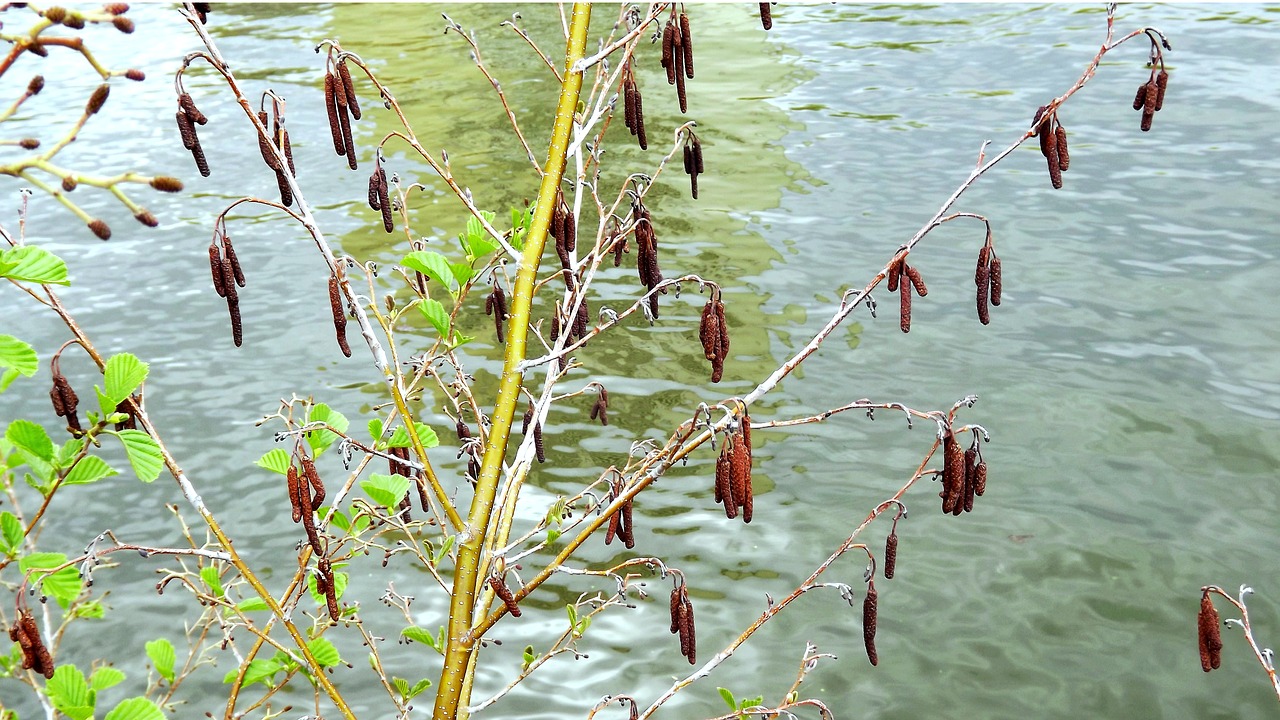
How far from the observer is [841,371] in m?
7.20

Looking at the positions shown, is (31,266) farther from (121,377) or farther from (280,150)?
(280,150)

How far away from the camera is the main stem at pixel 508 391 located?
208 cm

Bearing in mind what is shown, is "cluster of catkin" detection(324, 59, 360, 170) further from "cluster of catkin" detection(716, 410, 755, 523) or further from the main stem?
"cluster of catkin" detection(716, 410, 755, 523)

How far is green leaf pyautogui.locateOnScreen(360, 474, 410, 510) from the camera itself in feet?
7.95

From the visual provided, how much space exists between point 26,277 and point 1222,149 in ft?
33.0

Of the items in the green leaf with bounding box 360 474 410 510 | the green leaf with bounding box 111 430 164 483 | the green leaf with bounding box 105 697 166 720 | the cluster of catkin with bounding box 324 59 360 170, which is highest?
the cluster of catkin with bounding box 324 59 360 170

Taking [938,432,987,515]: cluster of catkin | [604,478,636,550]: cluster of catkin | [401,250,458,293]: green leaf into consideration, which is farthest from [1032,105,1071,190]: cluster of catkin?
[401,250,458,293]: green leaf

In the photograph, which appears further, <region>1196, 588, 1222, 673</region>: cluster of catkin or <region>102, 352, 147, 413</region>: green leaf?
<region>1196, 588, 1222, 673</region>: cluster of catkin

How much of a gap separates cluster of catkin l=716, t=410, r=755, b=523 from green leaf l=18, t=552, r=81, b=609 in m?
1.24

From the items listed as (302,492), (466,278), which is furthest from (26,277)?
(466,278)

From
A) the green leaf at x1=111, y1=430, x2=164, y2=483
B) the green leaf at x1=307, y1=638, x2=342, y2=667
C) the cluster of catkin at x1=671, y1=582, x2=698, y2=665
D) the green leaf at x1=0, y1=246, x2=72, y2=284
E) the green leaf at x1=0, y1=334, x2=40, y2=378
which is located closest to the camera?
the green leaf at x1=0, y1=246, x2=72, y2=284

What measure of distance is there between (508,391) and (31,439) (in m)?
0.92

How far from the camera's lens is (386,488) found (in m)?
2.52

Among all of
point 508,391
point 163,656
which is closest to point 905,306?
point 508,391
